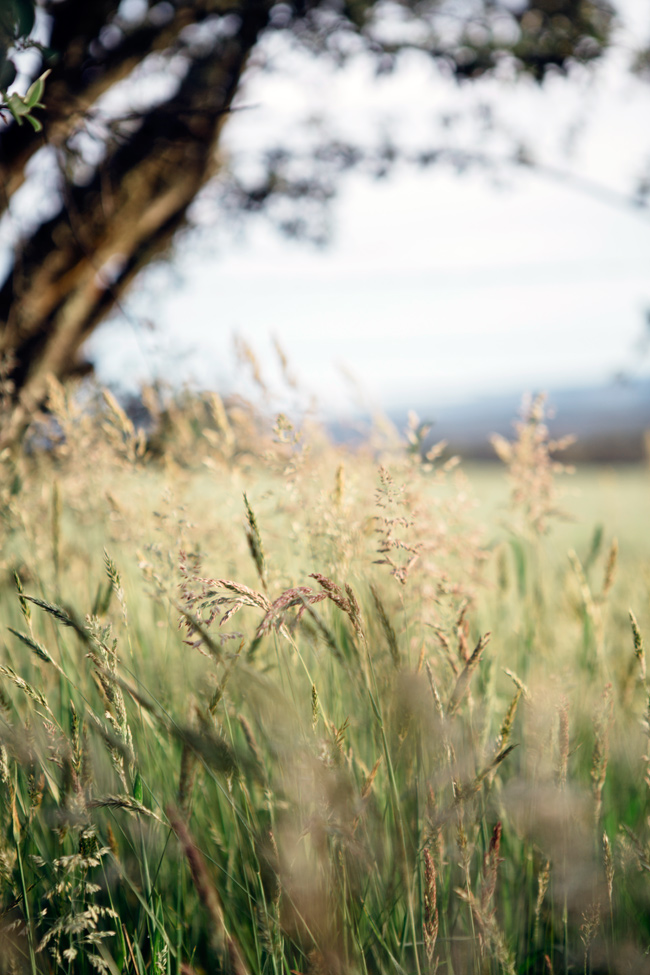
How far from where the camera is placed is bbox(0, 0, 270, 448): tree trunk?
2982 mm

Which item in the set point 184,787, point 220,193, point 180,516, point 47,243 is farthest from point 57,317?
point 184,787

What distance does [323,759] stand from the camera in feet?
2.69

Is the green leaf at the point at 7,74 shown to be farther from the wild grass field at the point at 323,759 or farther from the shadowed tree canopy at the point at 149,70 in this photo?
the shadowed tree canopy at the point at 149,70

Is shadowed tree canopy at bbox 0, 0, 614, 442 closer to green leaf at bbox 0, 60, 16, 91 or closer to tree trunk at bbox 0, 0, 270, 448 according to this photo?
tree trunk at bbox 0, 0, 270, 448

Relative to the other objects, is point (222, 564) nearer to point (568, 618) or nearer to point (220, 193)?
point (568, 618)

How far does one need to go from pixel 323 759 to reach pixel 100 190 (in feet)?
11.1

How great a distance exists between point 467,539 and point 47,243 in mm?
2883

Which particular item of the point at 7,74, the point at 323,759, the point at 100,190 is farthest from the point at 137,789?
the point at 100,190

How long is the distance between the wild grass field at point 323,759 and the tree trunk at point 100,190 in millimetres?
1516

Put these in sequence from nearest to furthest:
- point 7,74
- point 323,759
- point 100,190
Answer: point 323,759, point 7,74, point 100,190

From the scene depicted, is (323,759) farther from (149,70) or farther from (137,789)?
(149,70)

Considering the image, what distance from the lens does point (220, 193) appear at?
445 centimetres

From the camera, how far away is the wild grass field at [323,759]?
2.72 ft

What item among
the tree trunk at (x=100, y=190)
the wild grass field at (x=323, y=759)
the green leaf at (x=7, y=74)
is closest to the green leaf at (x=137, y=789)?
the wild grass field at (x=323, y=759)
